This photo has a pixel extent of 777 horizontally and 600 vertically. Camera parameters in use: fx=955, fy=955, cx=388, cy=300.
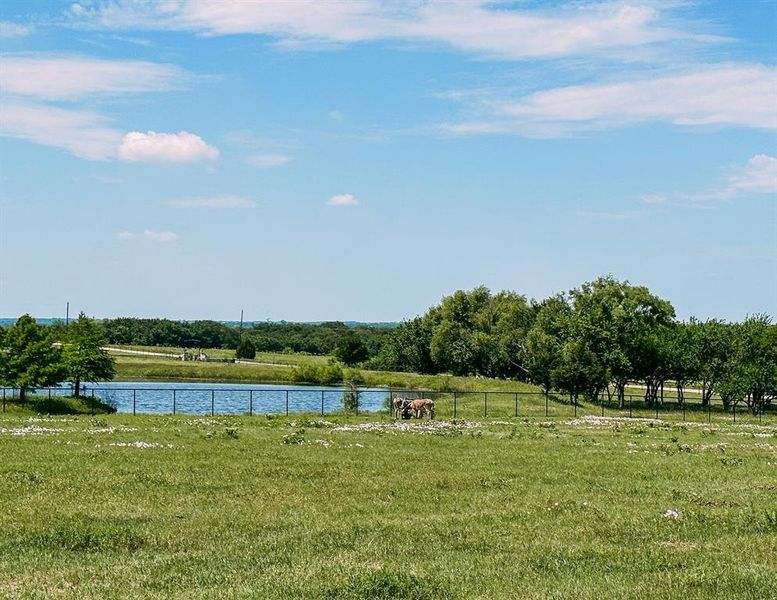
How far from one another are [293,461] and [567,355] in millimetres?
56652

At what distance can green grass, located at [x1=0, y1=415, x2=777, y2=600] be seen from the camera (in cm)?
1351

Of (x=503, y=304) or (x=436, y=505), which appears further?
(x=503, y=304)

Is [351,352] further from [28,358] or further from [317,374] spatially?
[28,358]

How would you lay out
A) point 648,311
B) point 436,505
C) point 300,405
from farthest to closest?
point 648,311, point 300,405, point 436,505

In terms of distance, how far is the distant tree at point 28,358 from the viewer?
6084 centimetres

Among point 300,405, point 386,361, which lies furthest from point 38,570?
point 386,361

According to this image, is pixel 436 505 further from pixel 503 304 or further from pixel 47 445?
pixel 503 304

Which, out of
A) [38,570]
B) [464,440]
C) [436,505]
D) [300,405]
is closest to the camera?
[38,570]

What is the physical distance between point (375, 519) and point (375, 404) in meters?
62.3

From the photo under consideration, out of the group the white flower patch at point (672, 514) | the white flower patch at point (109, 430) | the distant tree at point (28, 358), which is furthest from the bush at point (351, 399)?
the white flower patch at point (672, 514)

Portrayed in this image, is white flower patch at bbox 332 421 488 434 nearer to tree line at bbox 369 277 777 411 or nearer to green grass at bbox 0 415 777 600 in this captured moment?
green grass at bbox 0 415 777 600

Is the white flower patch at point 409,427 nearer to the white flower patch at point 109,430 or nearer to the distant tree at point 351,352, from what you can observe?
the white flower patch at point 109,430

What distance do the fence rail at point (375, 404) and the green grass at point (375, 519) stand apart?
28.8 metres

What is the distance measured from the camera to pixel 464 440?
37344 mm
